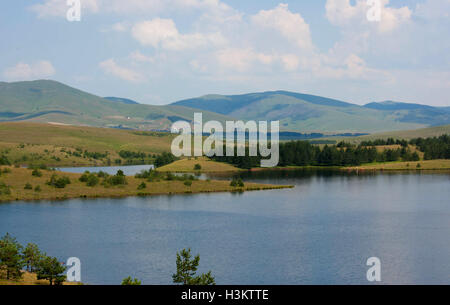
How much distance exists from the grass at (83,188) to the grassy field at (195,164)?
42.9m

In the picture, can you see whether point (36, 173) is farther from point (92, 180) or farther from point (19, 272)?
point (19, 272)

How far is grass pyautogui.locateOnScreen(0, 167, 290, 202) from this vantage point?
330 feet

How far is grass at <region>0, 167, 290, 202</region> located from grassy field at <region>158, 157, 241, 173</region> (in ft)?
141

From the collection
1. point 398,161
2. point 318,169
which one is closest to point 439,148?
point 398,161

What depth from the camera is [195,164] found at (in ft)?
557

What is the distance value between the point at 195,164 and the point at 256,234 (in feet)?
338

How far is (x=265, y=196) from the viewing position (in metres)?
106

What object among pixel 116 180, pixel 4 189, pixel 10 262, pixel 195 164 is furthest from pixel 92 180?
pixel 10 262

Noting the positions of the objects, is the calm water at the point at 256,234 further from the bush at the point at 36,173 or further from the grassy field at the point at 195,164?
the grassy field at the point at 195,164

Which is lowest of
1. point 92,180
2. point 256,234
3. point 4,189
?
point 256,234

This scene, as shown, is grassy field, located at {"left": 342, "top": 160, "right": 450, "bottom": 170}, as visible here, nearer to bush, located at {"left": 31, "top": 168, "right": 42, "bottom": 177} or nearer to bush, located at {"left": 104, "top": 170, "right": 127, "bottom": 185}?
bush, located at {"left": 104, "top": 170, "right": 127, "bottom": 185}

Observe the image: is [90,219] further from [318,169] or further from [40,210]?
[318,169]

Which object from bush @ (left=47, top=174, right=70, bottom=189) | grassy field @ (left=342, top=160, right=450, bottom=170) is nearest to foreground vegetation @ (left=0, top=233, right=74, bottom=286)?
bush @ (left=47, top=174, right=70, bottom=189)

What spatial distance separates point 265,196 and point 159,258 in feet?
176
